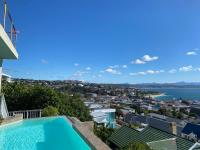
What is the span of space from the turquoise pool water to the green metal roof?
4.58 metres

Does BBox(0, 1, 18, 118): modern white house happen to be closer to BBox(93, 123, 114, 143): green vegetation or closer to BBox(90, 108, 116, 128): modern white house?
BBox(93, 123, 114, 143): green vegetation

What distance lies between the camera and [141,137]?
13055 millimetres

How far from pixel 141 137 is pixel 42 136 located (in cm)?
696

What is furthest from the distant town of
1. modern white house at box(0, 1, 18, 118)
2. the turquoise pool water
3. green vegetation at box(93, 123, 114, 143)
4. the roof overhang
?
the roof overhang

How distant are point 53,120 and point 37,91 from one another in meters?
5.47

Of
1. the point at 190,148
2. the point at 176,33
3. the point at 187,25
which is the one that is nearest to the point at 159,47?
the point at 176,33

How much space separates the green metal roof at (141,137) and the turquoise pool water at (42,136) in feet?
15.0

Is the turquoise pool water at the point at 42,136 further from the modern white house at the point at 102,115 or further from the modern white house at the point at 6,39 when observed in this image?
the modern white house at the point at 102,115

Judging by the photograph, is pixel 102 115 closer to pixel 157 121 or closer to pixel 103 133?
pixel 157 121

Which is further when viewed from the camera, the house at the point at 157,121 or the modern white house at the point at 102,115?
the house at the point at 157,121

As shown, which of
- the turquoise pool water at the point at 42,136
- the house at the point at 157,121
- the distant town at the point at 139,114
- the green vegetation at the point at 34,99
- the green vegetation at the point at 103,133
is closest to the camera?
the turquoise pool water at the point at 42,136

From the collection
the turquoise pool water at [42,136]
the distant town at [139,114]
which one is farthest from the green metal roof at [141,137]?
the turquoise pool water at [42,136]

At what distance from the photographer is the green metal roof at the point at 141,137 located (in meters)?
12.0

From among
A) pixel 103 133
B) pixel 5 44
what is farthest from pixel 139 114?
pixel 5 44
